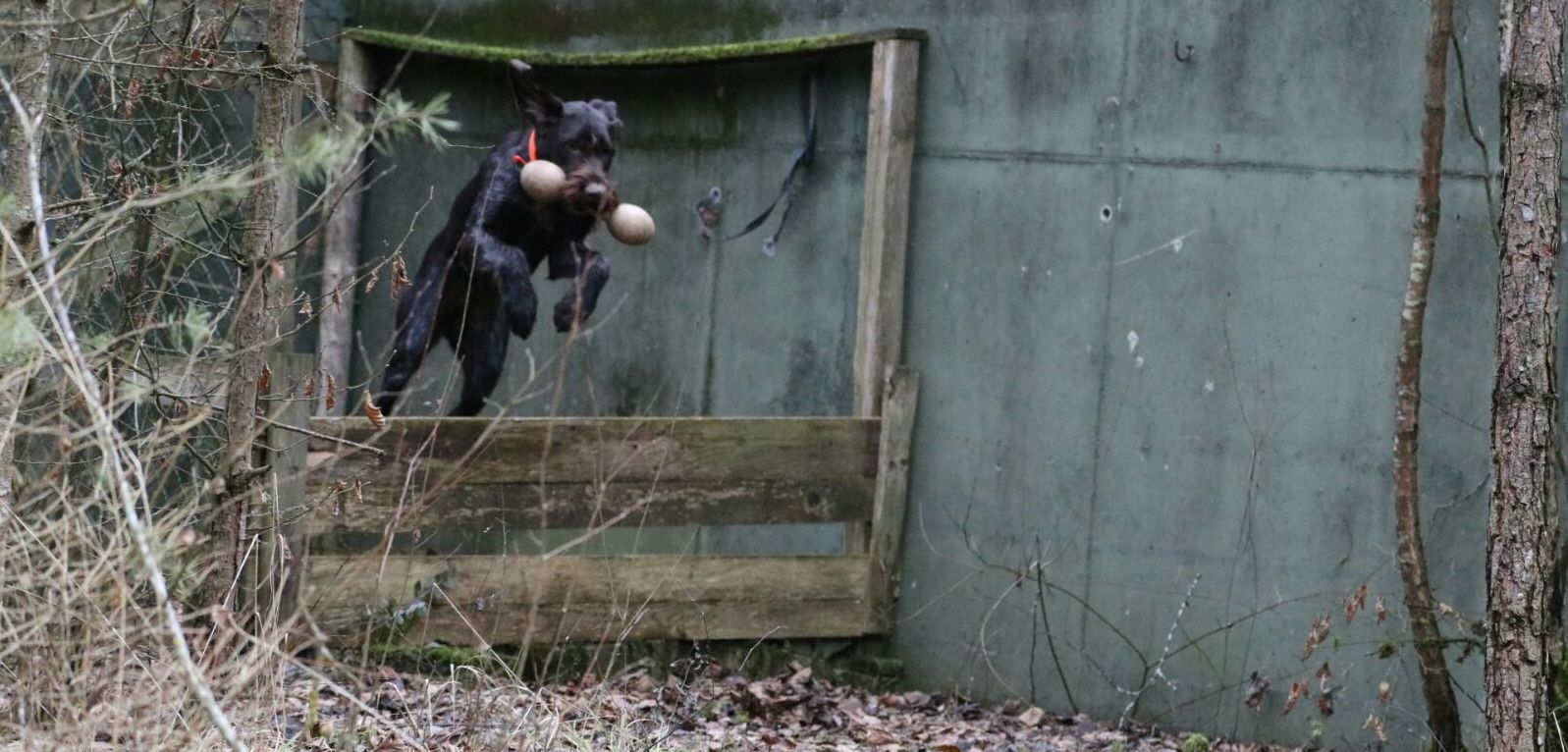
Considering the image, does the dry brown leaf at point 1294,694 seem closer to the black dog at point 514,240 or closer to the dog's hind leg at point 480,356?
the black dog at point 514,240

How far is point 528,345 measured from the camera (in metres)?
8.80

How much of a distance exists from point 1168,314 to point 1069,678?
1456mm

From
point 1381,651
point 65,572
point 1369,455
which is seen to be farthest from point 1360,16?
point 65,572

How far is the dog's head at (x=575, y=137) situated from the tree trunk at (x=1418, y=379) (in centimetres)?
283

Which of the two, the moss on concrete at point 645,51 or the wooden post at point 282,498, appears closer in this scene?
the wooden post at point 282,498

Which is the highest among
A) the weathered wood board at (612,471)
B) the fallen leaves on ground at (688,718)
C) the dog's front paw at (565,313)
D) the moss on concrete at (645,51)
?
the moss on concrete at (645,51)

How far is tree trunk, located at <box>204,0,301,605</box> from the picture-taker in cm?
466

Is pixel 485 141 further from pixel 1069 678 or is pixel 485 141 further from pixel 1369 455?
pixel 1369 455

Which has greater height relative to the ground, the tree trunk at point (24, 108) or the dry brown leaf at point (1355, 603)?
the tree trunk at point (24, 108)

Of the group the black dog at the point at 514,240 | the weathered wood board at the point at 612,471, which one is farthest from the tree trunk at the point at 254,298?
the black dog at the point at 514,240

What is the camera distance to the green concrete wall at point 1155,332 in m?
6.61

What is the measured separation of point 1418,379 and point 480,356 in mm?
3489

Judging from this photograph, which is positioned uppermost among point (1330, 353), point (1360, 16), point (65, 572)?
point (1360, 16)

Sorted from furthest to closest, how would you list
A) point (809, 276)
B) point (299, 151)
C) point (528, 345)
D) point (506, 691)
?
point (528, 345) < point (809, 276) < point (506, 691) < point (299, 151)
